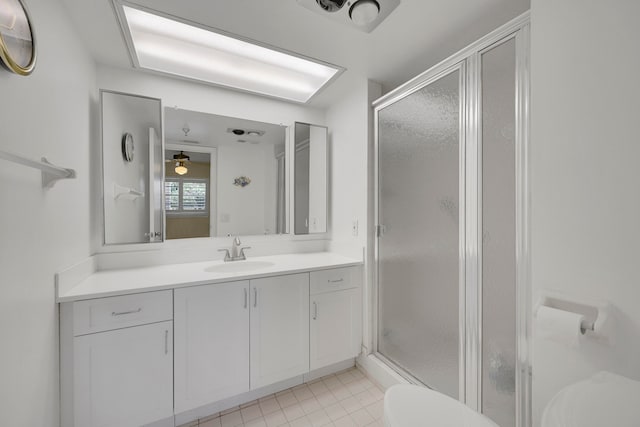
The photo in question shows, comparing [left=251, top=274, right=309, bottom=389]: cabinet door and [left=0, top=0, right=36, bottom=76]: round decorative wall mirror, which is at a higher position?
[left=0, top=0, right=36, bottom=76]: round decorative wall mirror

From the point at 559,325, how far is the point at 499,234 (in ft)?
1.56

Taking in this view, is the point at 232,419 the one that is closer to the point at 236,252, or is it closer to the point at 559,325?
the point at 236,252

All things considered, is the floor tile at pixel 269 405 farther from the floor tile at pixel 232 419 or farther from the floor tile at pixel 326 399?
the floor tile at pixel 326 399

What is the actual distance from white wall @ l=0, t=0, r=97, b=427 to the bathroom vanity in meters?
0.13

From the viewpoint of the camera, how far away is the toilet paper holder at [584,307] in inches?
30.4

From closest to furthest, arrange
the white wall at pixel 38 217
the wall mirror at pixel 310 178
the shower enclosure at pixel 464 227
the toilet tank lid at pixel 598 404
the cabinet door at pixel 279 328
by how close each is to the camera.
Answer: the toilet tank lid at pixel 598 404 < the white wall at pixel 38 217 < the shower enclosure at pixel 464 227 < the cabinet door at pixel 279 328 < the wall mirror at pixel 310 178

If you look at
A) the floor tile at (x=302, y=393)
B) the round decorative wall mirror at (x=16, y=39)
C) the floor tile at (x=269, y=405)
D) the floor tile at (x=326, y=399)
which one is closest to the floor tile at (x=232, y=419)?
the floor tile at (x=269, y=405)

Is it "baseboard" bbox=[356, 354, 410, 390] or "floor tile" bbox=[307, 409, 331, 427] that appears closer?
"floor tile" bbox=[307, 409, 331, 427]

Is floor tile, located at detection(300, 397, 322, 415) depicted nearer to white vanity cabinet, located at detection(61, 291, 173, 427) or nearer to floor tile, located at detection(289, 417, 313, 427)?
floor tile, located at detection(289, 417, 313, 427)

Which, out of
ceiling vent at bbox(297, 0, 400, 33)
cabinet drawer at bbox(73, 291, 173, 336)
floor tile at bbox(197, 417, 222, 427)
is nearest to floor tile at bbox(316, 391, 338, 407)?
floor tile at bbox(197, 417, 222, 427)

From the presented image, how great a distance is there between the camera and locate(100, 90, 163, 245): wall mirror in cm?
168

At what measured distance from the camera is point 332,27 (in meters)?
1.46

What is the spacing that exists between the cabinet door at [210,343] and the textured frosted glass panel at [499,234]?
1332 millimetres

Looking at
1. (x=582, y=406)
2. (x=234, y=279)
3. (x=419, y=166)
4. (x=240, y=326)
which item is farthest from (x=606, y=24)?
(x=240, y=326)
